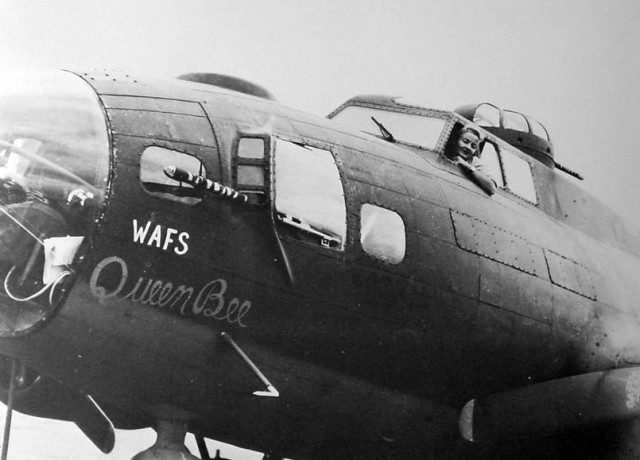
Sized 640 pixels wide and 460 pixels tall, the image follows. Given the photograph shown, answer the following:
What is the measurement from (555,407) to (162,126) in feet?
12.7

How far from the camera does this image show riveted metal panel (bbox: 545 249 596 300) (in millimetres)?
6680

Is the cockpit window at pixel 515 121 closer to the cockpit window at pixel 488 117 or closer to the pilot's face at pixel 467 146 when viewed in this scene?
the cockpit window at pixel 488 117

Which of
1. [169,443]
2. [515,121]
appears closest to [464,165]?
[515,121]

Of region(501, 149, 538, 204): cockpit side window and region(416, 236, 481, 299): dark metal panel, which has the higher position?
region(501, 149, 538, 204): cockpit side window

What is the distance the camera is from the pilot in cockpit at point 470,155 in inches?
262

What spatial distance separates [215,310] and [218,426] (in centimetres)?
104

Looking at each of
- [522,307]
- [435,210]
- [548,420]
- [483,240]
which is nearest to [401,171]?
[435,210]

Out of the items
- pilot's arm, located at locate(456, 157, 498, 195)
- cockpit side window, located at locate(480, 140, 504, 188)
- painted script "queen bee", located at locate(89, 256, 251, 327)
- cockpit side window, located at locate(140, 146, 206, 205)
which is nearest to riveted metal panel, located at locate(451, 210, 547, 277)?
pilot's arm, located at locate(456, 157, 498, 195)

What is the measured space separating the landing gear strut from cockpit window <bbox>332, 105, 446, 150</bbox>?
3030 millimetres

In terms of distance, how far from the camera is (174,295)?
441cm

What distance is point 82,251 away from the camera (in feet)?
13.6

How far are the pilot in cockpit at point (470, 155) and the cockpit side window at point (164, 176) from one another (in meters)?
3.00

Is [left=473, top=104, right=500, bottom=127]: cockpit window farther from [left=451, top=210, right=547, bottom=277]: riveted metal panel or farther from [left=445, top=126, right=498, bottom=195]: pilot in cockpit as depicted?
[left=451, top=210, right=547, bottom=277]: riveted metal panel

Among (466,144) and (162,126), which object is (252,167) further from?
(466,144)
